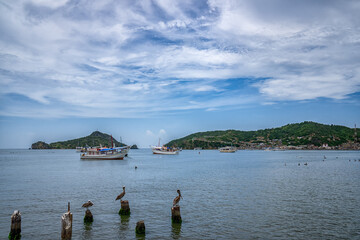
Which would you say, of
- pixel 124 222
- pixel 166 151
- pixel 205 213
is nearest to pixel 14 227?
pixel 124 222

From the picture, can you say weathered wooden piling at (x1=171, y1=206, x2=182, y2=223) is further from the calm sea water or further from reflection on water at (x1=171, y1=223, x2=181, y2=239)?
the calm sea water

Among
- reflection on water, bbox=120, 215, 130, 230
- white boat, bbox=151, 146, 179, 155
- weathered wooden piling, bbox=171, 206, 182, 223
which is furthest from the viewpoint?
white boat, bbox=151, 146, 179, 155

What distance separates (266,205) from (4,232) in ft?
66.1

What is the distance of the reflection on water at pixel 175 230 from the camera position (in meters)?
17.0

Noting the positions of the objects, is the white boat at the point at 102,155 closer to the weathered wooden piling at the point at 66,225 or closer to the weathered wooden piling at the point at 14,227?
the weathered wooden piling at the point at 14,227

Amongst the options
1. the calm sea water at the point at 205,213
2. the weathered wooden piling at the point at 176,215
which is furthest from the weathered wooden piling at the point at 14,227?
the weathered wooden piling at the point at 176,215

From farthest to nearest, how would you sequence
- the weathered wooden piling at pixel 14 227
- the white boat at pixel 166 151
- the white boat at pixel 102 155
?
the white boat at pixel 166 151, the white boat at pixel 102 155, the weathered wooden piling at pixel 14 227

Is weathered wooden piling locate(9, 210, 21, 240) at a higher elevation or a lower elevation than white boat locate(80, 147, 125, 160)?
lower

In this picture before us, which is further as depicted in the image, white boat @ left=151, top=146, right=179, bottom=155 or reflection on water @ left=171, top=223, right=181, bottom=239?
white boat @ left=151, top=146, right=179, bottom=155

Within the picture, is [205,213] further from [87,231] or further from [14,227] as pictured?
[14,227]

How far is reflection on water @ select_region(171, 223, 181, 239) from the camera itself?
670 inches

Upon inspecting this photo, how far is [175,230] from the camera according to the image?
59.4ft

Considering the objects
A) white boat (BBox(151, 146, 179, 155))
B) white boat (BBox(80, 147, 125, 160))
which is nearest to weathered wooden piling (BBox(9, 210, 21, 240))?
white boat (BBox(80, 147, 125, 160))

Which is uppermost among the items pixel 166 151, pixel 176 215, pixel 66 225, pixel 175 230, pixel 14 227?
pixel 166 151
